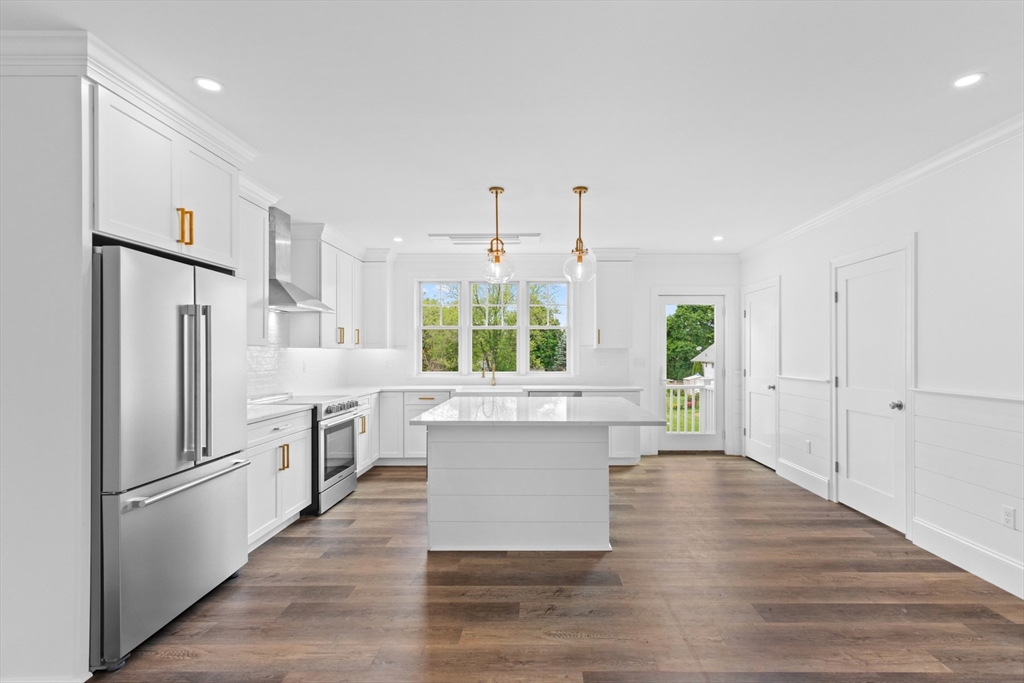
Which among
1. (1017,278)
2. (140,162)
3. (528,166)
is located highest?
(528,166)

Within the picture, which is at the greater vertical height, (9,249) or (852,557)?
(9,249)

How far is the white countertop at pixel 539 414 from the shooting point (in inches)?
126

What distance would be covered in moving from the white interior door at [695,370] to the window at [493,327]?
1.27 metres

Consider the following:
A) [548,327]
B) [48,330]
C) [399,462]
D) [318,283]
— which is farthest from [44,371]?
[548,327]

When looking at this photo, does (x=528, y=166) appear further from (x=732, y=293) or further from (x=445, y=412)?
(x=732, y=293)

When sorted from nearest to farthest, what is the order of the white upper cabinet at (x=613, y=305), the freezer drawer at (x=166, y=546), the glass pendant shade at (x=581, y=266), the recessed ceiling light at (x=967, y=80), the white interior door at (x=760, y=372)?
1. the freezer drawer at (x=166, y=546)
2. the recessed ceiling light at (x=967, y=80)
3. the glass pendant shade at (x=581, y=266)
4. the white interior door at (x=760, y=372)
5. the white upper cabinet at (x=613, y=305)

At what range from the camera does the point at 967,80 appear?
2459 mm

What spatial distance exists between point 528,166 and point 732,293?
421 centimetres

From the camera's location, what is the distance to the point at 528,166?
11.7 feet

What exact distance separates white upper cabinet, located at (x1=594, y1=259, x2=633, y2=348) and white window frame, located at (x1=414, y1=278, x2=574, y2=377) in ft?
1.48

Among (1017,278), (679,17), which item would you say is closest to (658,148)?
(679,17)

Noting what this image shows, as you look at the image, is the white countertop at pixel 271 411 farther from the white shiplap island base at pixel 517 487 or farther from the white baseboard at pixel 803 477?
the white baseboard at pixel 803 477

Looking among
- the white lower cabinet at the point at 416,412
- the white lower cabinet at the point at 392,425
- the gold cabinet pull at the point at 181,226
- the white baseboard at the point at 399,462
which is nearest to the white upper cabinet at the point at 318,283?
the white lower cabinet at the point at 392,425

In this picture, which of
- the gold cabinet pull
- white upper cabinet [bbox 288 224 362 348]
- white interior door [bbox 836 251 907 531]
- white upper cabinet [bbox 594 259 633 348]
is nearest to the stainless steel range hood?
white upper cabinet [bbox 288 224 362 348]
